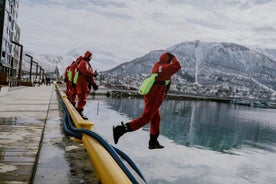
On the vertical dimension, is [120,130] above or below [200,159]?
above

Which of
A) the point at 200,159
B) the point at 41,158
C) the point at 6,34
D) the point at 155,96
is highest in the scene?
the point at 6,34

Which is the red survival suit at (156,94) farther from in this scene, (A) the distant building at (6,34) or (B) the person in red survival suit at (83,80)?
(A) the distant building at (6,34)

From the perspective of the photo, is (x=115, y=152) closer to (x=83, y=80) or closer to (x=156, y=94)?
(x=156, y=94)

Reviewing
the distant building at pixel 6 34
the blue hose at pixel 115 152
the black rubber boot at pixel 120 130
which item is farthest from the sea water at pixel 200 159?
the distant building at pixel 6 34

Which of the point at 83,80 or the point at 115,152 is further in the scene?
the point at 83,80

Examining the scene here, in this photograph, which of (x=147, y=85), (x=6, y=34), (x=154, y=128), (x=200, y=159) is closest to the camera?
(x=147, y=85)

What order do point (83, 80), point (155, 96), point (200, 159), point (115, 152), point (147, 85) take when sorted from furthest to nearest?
point (200, 159)
point (83, 80)
point (155, 96)
point (147, 85)
point (115, 152)

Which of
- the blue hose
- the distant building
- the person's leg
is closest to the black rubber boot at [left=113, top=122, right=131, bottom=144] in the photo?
the person's leg

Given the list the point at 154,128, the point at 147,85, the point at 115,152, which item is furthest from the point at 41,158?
the point at 154,128

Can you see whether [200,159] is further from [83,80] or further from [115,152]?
[115,152]

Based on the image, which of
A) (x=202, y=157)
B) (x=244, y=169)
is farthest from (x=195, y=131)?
(x=244, y=169)

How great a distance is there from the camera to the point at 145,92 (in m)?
5.12

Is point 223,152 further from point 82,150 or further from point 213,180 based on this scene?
point 82,150

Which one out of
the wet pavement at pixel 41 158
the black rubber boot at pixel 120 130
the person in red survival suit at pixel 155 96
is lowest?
the wet pavement at pixel 41 158
